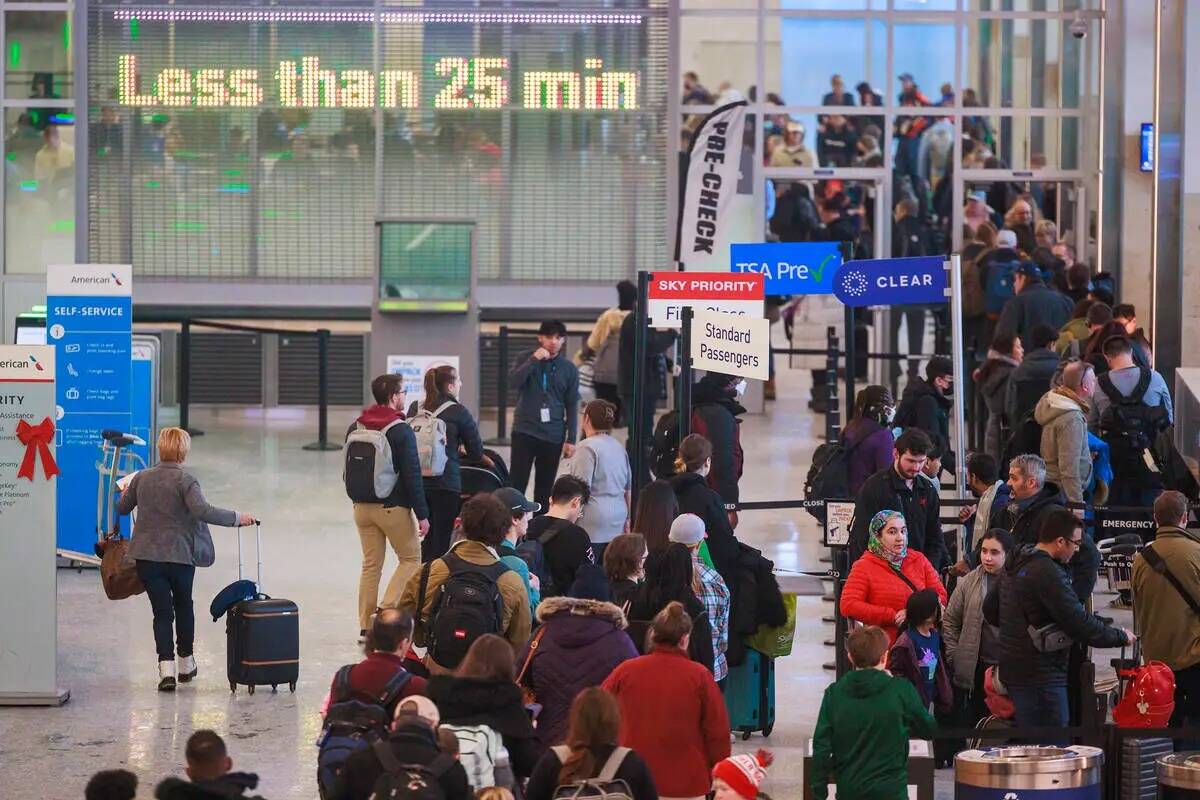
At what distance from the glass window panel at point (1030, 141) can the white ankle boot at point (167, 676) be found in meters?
14.1

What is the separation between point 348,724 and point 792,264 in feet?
26.2

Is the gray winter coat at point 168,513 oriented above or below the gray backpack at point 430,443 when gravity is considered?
below

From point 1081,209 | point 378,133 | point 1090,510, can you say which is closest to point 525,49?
point 378,133

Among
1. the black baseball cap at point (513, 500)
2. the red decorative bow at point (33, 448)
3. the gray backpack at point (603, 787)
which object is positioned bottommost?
the gray backpack at point (603, 787)

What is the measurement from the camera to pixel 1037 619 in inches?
347

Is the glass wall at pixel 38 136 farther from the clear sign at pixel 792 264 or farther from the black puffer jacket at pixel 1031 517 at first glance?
the black puffer jacket at pixel 1031 517

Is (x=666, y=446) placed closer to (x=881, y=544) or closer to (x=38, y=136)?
(x=881, y=544)

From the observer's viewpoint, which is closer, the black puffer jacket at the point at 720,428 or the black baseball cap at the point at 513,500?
the black baseball cap at the point at 513,500

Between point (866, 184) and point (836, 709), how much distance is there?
1598cm

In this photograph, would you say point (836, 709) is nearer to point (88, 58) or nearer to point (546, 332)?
point (546, 332)

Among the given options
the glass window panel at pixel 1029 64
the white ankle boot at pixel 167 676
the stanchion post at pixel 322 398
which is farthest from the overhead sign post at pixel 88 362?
the glass window panel at pixel 1029 64

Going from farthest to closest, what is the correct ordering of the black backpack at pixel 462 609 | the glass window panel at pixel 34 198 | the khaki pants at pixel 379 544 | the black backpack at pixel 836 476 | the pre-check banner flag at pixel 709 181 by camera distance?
the glass window panel at pixel 34 198 → the pre-check banner flag at pixel 709 181 → the black backpack at pixel 836 476 → the khaki pants at pixel 379 544 → the black backpack at pixel 462 609

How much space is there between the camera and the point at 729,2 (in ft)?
73.9

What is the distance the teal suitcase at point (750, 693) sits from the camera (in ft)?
32.4
